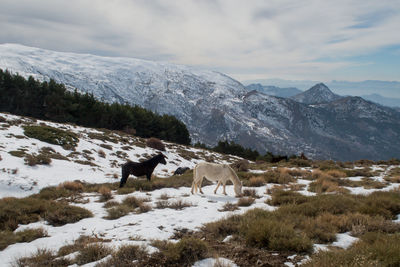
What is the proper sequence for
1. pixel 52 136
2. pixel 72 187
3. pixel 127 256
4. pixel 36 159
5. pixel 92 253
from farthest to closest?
1. pixel 52 136
2. pixel 36 159
3. pixel 72 187
4. pixel 92 253
5. pixel 127 256

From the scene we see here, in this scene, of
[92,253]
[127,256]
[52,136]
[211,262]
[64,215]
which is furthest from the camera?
[52,136]

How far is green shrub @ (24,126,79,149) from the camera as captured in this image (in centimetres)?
2043

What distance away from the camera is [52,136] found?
21.3 metres

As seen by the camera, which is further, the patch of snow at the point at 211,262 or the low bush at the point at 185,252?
the low bush at the point at 185,252

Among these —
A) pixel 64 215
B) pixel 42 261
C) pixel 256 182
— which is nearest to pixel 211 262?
pixel 42 261

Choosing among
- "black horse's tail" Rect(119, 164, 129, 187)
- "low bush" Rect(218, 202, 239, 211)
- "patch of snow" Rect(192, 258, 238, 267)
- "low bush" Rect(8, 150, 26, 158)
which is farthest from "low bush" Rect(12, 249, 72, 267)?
"low bush" Rect(8, 150, 26, 158)

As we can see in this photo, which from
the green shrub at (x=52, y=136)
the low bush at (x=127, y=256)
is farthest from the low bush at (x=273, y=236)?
the green shrub at (x=52, y=136)

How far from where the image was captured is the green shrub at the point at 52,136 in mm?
20433

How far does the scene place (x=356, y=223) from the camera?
6.11m

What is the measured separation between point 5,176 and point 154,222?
9.96m

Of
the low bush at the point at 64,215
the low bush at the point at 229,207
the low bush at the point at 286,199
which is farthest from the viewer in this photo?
the low bush at the point at 286,199

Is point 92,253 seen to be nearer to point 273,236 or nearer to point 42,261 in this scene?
point 42,261

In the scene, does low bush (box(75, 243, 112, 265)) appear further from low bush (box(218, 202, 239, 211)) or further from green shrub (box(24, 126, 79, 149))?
green shrub (box(24, 126, 79, 149))

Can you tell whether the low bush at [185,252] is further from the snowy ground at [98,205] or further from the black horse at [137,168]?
the black horse at [137,168]
